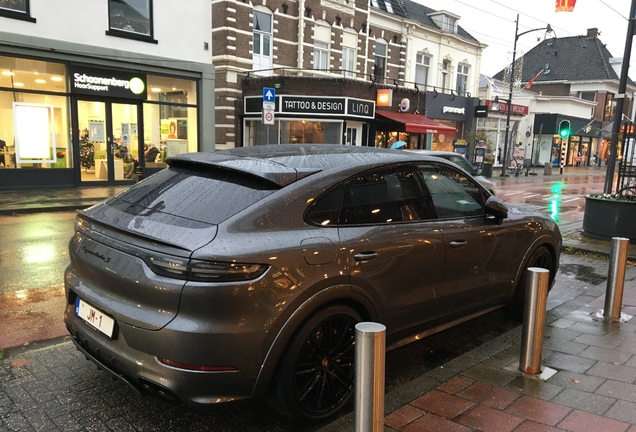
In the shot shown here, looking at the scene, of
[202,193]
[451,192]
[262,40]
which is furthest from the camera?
[262,40]

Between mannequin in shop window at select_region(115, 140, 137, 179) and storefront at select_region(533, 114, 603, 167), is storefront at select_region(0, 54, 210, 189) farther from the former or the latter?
storefront at select_region(533, 114, 603, 167)

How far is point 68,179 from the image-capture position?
51.5ft

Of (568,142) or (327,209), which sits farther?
(568,142)

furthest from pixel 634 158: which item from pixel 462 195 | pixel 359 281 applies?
pixel 359 281

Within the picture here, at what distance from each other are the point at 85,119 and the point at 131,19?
3647 millimetres

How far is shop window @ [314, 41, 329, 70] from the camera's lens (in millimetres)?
24859

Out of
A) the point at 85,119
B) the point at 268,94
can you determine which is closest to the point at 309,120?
the point at 268,94

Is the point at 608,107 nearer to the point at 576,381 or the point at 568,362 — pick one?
the point at 568,362

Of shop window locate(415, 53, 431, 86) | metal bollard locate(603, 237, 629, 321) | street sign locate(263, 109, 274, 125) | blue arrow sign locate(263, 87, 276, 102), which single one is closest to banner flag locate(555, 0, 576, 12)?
blue arrow sign locate(263, 87, 276, 102)

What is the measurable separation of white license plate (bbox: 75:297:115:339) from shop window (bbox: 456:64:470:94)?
107 feet

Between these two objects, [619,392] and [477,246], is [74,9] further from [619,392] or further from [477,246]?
[619,392]

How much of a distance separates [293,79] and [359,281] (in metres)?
19.5

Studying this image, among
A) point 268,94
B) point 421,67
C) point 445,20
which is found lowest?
point 268,94

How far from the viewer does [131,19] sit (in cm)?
1631
